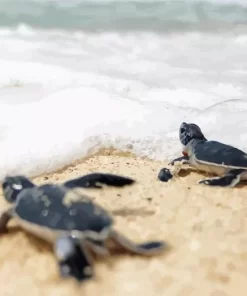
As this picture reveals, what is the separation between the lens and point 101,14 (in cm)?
764

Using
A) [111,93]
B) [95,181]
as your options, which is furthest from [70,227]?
[111,93]

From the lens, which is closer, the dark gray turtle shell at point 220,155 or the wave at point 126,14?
the dark gray turtle shell at point 220,155

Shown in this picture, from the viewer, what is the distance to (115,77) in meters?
4.59

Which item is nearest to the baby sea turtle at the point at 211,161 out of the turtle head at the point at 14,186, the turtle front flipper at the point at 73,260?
the turtle head at the point at 14,186

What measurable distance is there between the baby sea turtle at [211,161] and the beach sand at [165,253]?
71mm

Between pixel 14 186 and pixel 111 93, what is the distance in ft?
5.94

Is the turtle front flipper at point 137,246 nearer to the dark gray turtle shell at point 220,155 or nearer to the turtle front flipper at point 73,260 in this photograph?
the turtle front flipper at point 73,260

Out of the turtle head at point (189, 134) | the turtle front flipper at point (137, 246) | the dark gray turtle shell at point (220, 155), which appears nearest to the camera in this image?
the turtle front flipper at point (137, 246)

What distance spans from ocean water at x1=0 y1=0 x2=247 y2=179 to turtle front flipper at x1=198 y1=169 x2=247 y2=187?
1.75ft

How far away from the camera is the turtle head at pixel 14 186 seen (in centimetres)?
183

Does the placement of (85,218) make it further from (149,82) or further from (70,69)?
(70,69)

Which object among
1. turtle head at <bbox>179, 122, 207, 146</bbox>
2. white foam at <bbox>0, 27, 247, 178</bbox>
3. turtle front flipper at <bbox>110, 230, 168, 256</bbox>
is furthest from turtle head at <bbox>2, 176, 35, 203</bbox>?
turtle head at <bbox>179, 122, 207, 146</bbox>

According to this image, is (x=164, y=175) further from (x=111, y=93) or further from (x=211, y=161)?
(x=111, y=93)

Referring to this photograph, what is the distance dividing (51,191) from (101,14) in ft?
20.4
